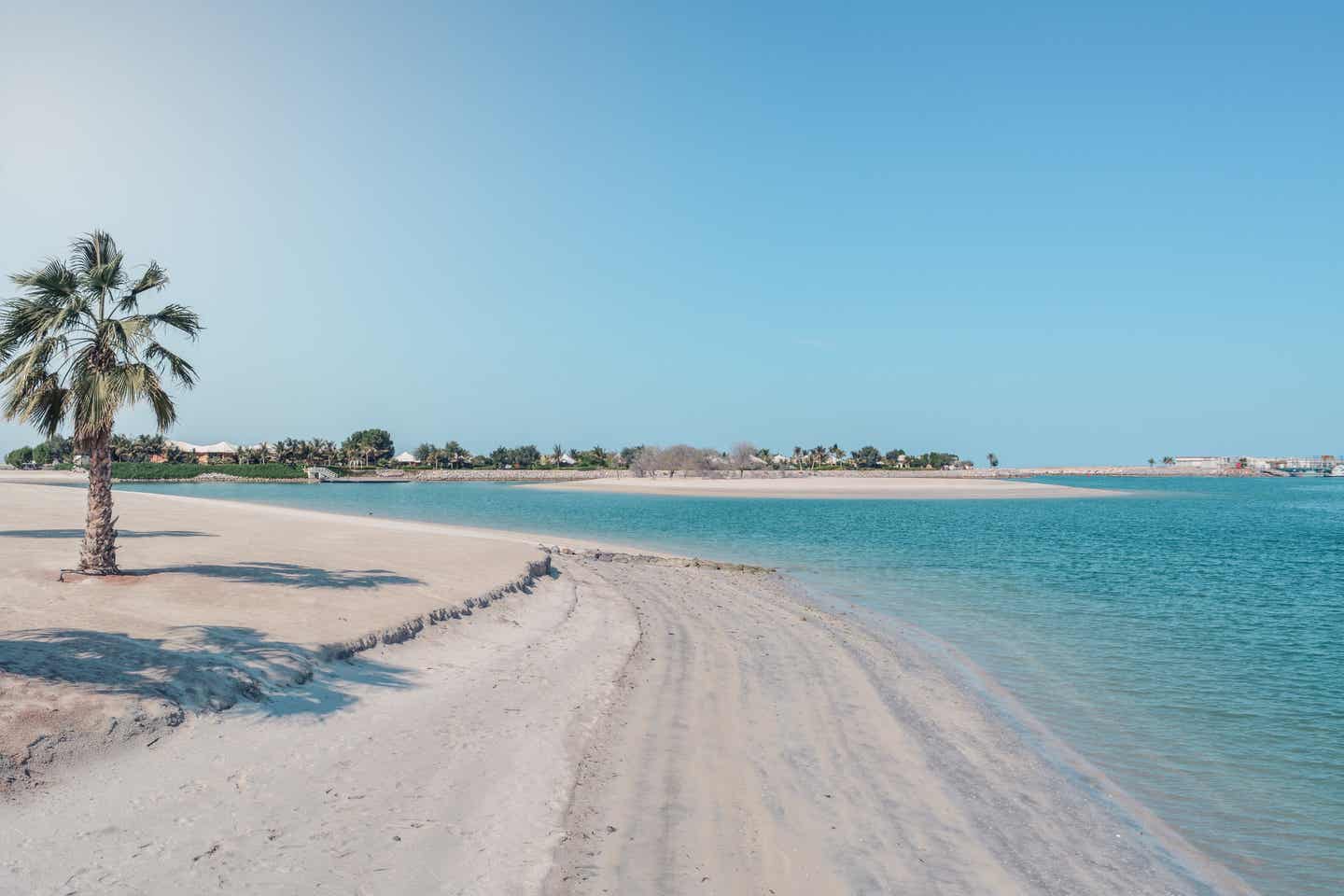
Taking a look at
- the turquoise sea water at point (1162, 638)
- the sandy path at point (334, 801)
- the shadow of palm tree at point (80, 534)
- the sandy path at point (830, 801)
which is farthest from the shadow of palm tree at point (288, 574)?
the turquoise sea water at point (1162, 638)

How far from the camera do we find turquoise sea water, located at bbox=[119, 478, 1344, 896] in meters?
9.67

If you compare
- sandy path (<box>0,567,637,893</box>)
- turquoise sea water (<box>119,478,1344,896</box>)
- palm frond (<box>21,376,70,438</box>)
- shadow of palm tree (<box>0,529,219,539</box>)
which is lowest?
turquoise sea water (<box>119,478,1344,896</box>)

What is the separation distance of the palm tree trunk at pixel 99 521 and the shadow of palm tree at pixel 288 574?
34.6 inches

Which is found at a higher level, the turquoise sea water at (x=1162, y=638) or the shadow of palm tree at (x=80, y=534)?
the shadow of palm tree at (x=80, y=534)

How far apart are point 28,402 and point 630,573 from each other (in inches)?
724

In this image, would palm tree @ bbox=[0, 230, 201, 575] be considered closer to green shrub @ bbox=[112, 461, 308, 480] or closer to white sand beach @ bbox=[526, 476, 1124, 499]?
white sand beach @ bbox=[526, 476, 1124, 499]

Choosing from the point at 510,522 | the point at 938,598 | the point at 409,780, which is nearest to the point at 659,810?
the point at 409,780

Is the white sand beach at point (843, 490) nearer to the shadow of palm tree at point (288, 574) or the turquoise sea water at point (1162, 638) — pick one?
the turquoise sea water at point (1162, 638)

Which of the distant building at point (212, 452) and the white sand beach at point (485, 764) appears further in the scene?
the distant building at point (212, 452)

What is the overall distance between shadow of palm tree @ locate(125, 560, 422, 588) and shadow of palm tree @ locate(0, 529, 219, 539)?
688 centimetres

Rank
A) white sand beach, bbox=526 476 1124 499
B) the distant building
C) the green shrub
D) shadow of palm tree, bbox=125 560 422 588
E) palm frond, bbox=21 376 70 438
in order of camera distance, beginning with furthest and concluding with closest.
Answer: the distant building → the green shrub → white sand beach, bbox=526 476 1124 499 → shadow of palm tree, bbox=125 560 422 588 → palm frond, bbox=21 376 70 438

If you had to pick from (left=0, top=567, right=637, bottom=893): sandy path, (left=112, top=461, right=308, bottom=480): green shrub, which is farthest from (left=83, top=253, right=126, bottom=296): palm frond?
(left=112, top=461, right=308, bottom=480): green shrub

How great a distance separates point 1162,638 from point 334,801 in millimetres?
20481

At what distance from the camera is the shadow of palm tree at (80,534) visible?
21.8 m
